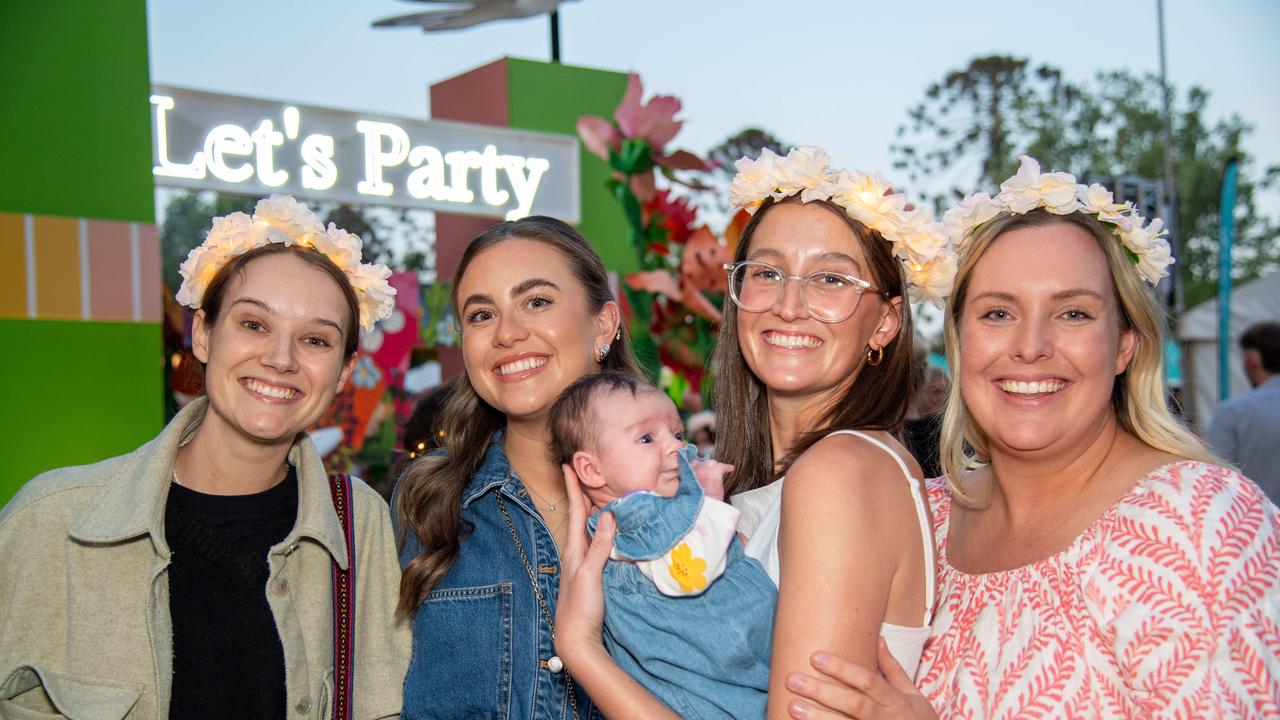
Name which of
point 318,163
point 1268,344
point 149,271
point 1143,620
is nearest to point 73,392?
point 149,271

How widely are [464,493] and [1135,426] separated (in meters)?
1.75

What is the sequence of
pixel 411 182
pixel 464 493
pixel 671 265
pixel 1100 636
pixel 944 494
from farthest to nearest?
pixel 411 182
pixel 671 265
pixel 464 493
pixel 944 494
pixel 1100 636

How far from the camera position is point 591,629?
241cm

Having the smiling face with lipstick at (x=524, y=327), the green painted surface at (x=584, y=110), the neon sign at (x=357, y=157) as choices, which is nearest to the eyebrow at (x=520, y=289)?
the smiling face with lipstick at (x=524, y=327)

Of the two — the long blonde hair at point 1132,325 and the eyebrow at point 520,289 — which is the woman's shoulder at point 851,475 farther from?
the eyebrow at point 520,289

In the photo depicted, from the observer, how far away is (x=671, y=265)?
541cm

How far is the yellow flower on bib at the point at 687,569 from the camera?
2293 millimetres

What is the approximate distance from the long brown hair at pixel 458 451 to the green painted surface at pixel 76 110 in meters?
2.88

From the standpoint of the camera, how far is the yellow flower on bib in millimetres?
2293

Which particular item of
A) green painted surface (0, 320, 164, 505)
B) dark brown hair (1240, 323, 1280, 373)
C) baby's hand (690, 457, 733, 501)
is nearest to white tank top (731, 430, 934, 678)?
baby's hand (690, 457, 733, 501)

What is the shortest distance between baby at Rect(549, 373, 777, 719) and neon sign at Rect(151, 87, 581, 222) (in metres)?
3.36

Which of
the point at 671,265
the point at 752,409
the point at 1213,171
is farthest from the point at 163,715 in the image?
the point at 1213,171

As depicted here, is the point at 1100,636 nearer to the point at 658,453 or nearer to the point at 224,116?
the point at 658,453

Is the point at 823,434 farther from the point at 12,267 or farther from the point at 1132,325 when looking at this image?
the point at 12,267
